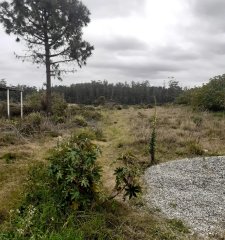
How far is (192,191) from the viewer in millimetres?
7711

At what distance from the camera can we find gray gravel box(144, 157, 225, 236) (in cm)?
599

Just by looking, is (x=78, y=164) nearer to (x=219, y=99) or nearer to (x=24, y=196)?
(x=24, y=196)

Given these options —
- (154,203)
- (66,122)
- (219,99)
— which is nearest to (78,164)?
(154,203)

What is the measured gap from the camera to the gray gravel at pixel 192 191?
236 inches

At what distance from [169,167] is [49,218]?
5.57 meters

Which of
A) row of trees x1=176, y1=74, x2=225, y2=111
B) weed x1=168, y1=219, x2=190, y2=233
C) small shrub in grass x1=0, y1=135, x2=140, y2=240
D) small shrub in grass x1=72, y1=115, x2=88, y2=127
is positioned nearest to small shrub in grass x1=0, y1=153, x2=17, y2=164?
small shrub in grass x1=0, y1=135, x2=140, y2=240

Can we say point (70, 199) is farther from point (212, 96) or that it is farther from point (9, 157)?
point (212, 96)

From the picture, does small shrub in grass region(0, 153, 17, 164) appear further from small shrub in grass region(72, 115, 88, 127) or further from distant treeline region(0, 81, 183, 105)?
distant treeline region(0, 81, 183, 105)

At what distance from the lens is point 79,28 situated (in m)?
23.3

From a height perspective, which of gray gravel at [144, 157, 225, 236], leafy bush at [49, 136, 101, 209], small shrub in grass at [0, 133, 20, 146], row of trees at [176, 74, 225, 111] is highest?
row of trees at [176, 74, 225, 111]

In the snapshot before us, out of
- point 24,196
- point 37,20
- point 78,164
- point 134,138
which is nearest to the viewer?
point 78,164

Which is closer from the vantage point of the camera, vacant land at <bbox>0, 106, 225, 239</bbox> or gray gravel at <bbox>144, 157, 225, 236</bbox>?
vacant land at <bbox>0, 106, 225, 239</bbox>

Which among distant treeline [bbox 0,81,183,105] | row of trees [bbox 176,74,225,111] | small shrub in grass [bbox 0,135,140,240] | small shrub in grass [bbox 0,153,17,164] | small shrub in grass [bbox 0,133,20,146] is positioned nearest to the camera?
small shrub in grass [bbox 0,135,140,240]

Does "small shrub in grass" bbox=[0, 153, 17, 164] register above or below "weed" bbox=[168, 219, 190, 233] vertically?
above
